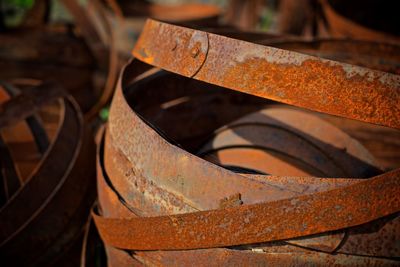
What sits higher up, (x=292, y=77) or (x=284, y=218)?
(x=292, y=77)

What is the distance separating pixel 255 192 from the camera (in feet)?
3.78

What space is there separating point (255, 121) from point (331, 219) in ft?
3.10

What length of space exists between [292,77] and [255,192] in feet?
1.16

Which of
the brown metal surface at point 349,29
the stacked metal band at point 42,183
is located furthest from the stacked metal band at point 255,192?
the brown metal surface at point 349,29

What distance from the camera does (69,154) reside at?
6.72 feet

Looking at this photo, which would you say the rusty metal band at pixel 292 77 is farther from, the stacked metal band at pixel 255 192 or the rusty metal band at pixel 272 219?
the rusty metal band at pixel 272 219

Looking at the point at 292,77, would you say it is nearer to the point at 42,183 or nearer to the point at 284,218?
the point at 284,218

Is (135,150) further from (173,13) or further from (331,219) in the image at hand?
(173,13)

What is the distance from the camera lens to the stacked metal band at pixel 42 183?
1775 mm

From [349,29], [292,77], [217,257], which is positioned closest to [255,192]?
[217,257]

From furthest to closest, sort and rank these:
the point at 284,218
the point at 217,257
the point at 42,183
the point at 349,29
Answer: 1. the point at 349,29
2. the point at 42,183
3. the point at 217,257
4. the point at 284,218

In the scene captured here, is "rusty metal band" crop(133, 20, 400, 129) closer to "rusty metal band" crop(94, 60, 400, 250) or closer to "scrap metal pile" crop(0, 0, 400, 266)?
"scrap metal pile" crop(0, 0, 400, 266)

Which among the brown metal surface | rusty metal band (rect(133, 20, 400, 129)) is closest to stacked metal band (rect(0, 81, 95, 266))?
rusty metal band (rect(133, 20, 400, 129))

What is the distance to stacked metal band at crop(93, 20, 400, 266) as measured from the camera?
3.46ft
